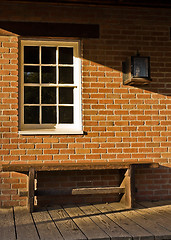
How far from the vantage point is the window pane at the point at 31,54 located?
19.0 ft

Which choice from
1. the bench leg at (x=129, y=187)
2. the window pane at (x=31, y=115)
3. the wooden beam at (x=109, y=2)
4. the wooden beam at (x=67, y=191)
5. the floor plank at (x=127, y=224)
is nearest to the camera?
the floor plank at (x=127, y=224)

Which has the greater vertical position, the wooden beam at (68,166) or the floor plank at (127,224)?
the wooden beam at (68,166)

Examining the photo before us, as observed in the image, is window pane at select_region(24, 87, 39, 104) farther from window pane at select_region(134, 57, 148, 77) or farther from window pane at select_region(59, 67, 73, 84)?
window pane at select_region(134, 57, 148, 77)

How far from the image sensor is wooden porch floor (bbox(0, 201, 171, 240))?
388 centimetres

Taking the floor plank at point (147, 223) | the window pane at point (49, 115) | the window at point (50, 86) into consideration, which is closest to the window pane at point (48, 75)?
the window at point (50, 86)

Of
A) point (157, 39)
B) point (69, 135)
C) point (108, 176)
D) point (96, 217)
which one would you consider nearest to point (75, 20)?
point (157, 39)

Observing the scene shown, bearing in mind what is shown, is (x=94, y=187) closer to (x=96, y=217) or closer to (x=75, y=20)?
(x=96, y=217)

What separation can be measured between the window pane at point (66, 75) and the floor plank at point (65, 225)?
6.56 feet

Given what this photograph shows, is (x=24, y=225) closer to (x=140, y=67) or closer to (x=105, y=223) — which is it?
(x=105, y=223)

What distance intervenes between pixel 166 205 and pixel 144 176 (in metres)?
0.60

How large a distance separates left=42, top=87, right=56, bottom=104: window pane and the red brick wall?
1.49ft

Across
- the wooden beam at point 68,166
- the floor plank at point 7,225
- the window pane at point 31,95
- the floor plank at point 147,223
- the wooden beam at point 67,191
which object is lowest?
the floor plank at point 7,225

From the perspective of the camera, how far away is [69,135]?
5676mm

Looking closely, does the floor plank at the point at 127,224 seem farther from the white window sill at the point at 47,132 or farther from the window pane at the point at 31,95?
the window pane at the point at 31,95
